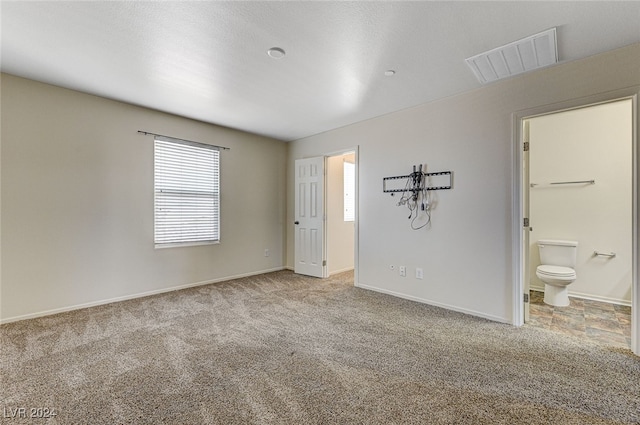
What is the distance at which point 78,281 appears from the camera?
3092 millimetres

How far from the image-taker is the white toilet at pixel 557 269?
3162 millimetres

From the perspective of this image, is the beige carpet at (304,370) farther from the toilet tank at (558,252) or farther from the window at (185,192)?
the toilet tank at (558,252)

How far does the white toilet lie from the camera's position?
10.4ft

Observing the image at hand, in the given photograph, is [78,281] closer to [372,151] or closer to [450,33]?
[372,151]

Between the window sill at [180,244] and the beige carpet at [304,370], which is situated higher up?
the window sill at [180,244]

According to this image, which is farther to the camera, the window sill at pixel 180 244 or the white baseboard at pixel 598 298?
the window sill at pixel 180 244

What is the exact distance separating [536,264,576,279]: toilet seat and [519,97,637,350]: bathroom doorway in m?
0.39

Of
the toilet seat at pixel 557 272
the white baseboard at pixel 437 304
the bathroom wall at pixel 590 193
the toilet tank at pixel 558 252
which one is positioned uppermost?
the bathroom wall at pixel 590 193

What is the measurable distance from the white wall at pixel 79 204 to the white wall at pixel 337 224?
6.16 feet

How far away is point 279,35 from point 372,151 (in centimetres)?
217

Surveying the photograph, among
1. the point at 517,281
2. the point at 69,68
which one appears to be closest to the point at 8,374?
the point at 69,68

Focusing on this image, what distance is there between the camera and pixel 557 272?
318cm

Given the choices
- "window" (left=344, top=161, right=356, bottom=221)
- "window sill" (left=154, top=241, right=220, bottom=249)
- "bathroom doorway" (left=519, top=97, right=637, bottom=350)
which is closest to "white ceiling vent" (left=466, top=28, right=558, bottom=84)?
"bathroom doorway" (left=519, top=97, right=637, bottom=350)

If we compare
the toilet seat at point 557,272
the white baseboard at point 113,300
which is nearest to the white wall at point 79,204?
the white baseboard at point 113,300
